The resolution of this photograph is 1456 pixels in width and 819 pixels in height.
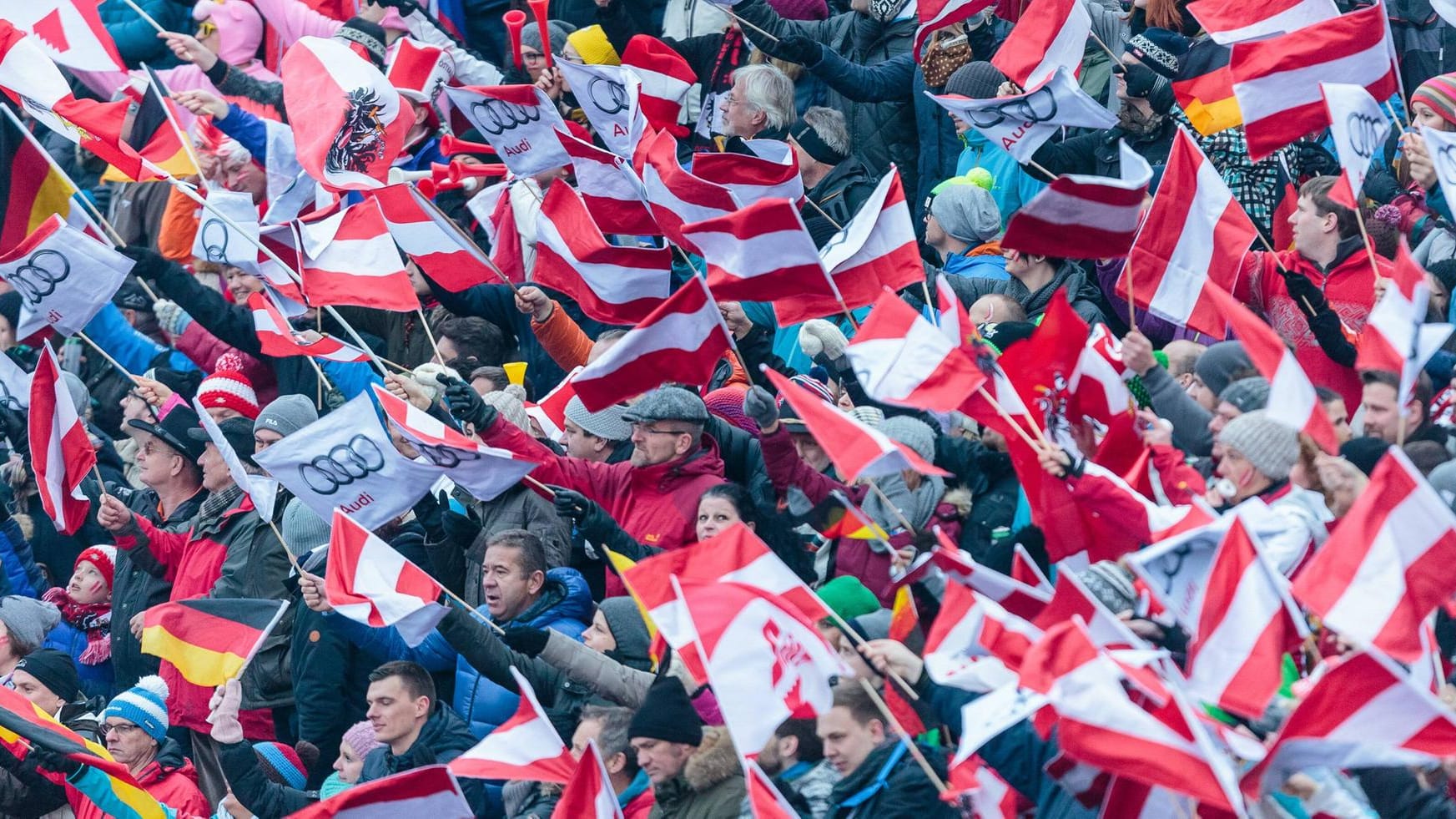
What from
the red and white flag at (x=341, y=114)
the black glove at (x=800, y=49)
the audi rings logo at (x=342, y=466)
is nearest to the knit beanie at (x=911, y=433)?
the audi rings logo at (x=342, y=466)

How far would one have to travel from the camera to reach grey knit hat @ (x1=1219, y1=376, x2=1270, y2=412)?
22.7ft

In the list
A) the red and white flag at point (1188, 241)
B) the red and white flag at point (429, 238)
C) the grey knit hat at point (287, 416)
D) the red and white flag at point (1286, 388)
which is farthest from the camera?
the red and white flag at point (429, 238)

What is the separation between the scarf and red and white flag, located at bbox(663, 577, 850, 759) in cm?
480

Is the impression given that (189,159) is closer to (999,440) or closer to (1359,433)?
(999,440)

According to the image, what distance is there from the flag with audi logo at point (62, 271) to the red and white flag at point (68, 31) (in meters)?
1.24

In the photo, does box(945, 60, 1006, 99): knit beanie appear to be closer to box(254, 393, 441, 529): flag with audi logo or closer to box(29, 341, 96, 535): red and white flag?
box(254, 393, 441, 529): flag with audi logo

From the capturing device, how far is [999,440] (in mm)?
8180

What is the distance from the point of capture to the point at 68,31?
36.6 ft

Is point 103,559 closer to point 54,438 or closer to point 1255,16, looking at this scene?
point 54,438

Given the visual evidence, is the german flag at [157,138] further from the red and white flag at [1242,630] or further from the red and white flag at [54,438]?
the red and white flag at [1242,630]

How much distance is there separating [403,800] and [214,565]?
278 centimetres

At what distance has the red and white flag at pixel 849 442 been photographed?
7.03 meters

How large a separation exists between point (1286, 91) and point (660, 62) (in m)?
3.31

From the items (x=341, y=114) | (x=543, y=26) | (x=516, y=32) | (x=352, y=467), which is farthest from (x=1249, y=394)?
(x=516, y=32)
